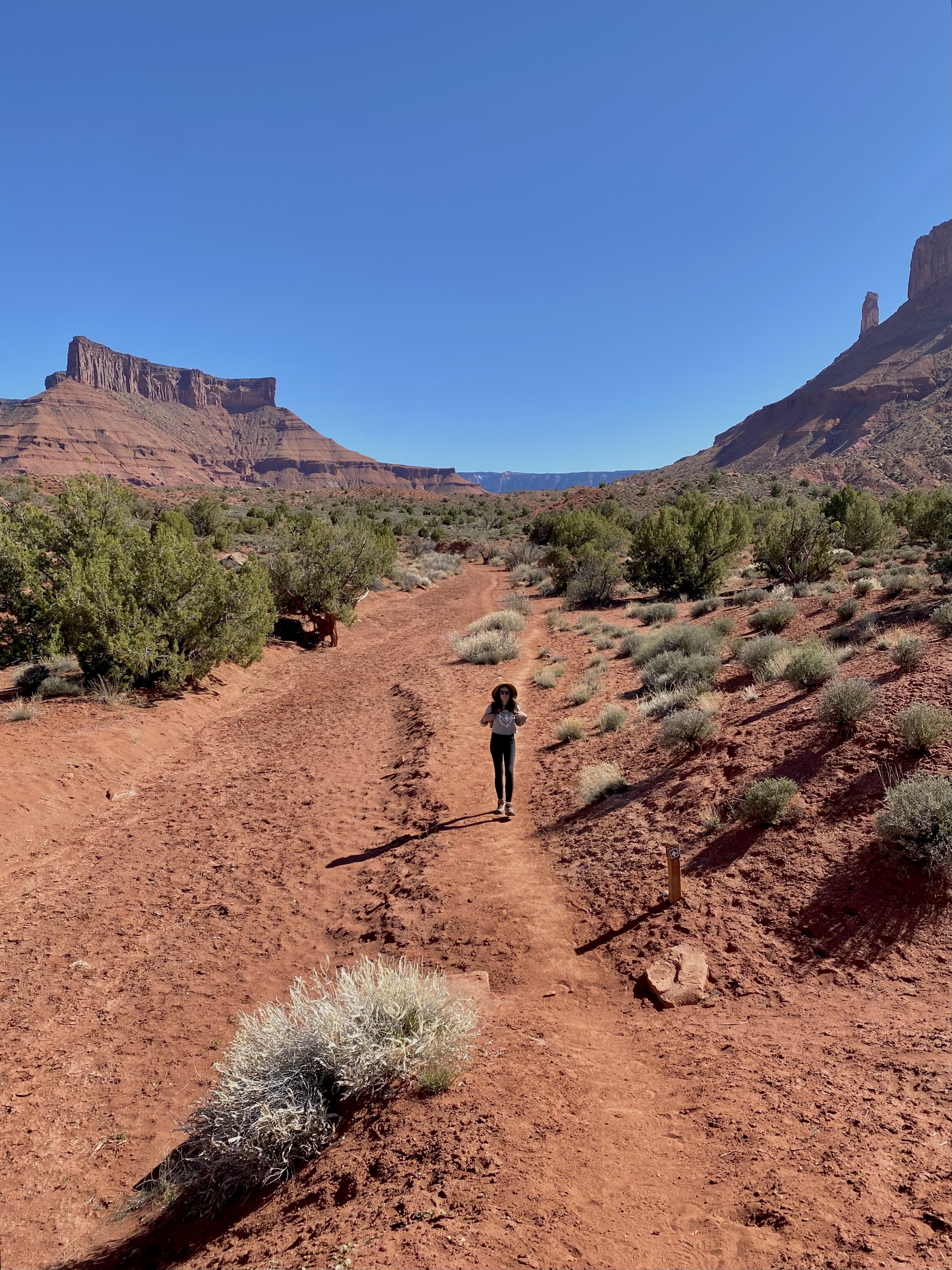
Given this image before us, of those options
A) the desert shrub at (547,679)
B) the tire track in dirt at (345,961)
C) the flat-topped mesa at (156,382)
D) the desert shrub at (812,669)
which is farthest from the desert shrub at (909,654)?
the flat-topped mesa at (156,382)

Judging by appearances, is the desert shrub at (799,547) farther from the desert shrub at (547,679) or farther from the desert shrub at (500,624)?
the desert shrub at (547,679)

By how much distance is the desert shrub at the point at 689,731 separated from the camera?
7.36 metres

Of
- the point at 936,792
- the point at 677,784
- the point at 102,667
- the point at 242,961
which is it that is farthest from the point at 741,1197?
the point at 102,667

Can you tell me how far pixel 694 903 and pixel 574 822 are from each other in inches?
78.6

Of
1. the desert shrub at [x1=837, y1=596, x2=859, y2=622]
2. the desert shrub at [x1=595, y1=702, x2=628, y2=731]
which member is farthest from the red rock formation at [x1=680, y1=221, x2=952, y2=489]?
the desert shrub at [x1=595, y1=702, x2=628, y2=731]

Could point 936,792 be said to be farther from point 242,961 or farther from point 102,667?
point 102,667

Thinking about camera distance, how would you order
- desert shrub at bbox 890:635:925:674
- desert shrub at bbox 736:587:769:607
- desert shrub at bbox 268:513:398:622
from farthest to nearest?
desert shrub at bbox 268:513:398:622
desert shrub at bbox 736:587:769:607
desert shrub at bbox 890:635:925:674

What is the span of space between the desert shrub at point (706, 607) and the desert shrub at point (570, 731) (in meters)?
7.90

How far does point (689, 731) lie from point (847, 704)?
1.71 m

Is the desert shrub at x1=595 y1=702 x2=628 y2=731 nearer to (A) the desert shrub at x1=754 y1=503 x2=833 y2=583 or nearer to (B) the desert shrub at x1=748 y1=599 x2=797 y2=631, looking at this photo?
(B) the desert shrub at x1=748 y1=599 x2=797 y2=631

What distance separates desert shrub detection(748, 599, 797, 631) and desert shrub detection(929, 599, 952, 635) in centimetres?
Result: 366

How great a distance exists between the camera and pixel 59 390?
135500 millimetres

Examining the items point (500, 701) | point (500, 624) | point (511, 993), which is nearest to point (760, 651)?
point (500, 701)

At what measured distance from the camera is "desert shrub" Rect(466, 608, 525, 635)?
17.0m
